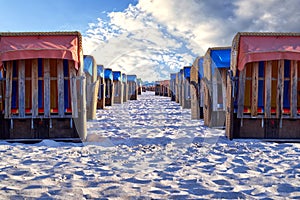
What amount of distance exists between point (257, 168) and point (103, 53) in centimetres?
564

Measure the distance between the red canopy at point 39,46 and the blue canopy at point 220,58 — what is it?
12.7 feet

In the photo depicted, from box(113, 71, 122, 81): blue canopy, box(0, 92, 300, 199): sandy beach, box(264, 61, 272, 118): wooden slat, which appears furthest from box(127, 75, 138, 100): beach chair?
box(264, 61, 272, 118): wooden slat

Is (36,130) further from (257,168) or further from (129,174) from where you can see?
(257,168)

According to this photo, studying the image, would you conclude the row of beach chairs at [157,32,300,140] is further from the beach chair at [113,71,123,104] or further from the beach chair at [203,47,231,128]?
the beach chair at [113,71,123,104]

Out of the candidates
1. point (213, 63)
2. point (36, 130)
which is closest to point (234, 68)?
point (213, 63)

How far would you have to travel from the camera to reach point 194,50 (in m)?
10.0

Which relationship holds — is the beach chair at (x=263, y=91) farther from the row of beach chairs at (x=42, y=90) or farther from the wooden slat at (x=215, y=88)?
the row of beach chairs at (x=42, y=90)

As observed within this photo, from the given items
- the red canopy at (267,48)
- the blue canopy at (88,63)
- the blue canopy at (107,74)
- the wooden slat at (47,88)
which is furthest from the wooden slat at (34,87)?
the blue canopy at (107,74)

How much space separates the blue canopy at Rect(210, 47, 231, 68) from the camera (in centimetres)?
784

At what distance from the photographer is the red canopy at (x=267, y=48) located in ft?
19.3

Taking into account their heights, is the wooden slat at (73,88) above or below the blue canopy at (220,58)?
below

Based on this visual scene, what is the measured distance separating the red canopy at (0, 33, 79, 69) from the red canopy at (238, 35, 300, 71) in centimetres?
361

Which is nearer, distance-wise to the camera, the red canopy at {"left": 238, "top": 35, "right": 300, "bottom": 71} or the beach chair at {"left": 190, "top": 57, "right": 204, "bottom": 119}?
the red canopy at {"left": 238, "top": 35, "right": 300, "bottom": 71}

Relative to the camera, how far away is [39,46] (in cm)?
593
